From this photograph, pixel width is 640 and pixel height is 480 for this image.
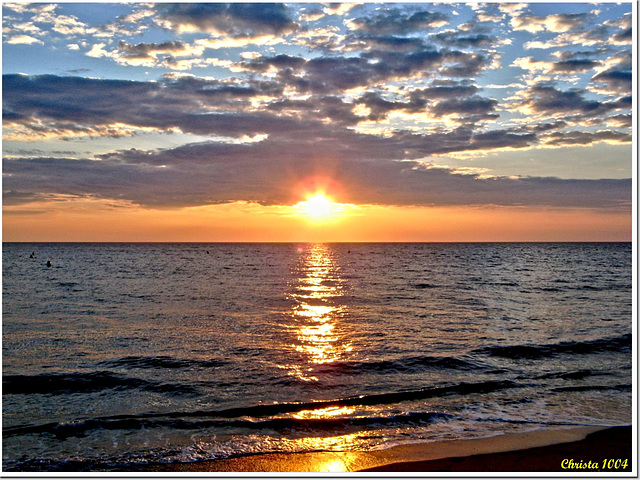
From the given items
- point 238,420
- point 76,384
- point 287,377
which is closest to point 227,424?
point 238,420

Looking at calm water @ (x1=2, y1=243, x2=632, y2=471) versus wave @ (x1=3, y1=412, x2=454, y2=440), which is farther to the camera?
wave @ (x1=3, y1=412, x2=454, y2=440)

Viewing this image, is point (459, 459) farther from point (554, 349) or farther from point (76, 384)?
point (554, 349)

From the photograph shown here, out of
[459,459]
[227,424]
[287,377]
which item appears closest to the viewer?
[459,459]

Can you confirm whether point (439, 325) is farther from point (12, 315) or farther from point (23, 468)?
point (12, 315)

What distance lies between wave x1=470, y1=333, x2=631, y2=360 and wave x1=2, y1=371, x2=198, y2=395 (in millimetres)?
12239

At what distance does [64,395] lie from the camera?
1326cm

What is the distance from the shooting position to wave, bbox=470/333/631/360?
18.2 metres

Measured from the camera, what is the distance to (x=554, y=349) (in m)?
19.0

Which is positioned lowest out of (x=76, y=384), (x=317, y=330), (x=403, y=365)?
(x=403, y=365)

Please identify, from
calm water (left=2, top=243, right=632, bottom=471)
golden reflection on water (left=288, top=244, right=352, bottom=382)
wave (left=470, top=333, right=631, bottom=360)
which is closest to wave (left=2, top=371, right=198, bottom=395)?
calm water (left=2, top=243, right=632, bottom=471)

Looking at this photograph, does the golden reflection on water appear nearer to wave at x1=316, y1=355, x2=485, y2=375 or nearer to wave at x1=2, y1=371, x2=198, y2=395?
wave at x1=316, y1=355, x2=485, y2=375

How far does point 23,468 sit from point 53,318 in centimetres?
1847

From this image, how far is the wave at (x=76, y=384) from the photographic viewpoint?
13.6 m

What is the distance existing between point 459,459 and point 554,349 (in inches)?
480
